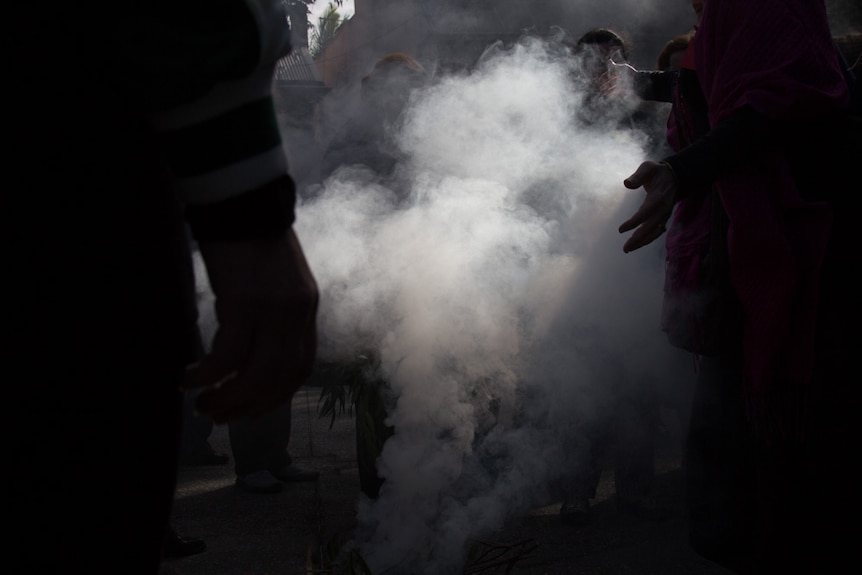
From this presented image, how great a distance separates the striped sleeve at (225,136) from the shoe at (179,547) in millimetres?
2668

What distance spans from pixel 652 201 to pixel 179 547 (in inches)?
89.3

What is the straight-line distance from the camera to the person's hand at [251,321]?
0.95m

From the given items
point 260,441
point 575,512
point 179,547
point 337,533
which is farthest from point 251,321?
point 260,441

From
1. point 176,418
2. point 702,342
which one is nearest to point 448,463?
point 702,342

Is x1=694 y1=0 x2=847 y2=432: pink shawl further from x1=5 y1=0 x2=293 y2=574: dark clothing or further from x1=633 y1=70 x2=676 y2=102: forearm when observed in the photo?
x1=5 y1=0 x2=293 y2=574: dark clothing

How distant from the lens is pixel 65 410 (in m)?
0.87

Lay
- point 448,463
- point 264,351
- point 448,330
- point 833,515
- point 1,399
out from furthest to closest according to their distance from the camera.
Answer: point 448,330, point 448,463, point 833,515, point 264,351, point 1,399

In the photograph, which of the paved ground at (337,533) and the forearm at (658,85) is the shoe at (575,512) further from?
the forearm at (658,85)

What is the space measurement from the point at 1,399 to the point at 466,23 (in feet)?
37.6

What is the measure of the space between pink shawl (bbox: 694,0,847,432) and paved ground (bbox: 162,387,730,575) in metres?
0.94

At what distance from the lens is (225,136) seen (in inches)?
36.8

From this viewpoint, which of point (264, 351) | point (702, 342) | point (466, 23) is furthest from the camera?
point (466, 23)

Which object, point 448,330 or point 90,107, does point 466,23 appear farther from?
point 90,107

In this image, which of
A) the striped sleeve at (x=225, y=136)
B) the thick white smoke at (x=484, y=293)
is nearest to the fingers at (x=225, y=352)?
the striped sleeve at (x=225, y=136)
